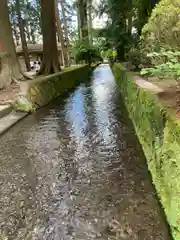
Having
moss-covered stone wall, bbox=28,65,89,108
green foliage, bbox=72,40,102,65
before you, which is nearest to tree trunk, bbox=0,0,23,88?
moss-covered stone wall, bbox=28,65,89,108

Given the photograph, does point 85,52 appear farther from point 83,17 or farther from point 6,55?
point 6,55

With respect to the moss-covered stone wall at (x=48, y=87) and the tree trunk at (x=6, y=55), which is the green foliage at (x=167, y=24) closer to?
the moss-covered stone wall at (x=48, y=87)

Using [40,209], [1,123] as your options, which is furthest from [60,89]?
[40,209]

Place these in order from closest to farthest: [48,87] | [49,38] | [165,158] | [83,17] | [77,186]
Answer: [165,158]
[77,186]
[48,87]
[49,38]
[83,17]

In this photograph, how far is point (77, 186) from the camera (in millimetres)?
3932

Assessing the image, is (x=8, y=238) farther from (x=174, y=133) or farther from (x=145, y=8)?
(x=145, y=8)

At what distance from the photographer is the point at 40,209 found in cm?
339

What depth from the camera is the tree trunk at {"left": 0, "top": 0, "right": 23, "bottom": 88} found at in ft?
34.0

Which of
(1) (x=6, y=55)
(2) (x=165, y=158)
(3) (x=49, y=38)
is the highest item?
(3) (x=49, y=38)

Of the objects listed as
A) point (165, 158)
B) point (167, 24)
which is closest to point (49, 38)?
point (167, 24)

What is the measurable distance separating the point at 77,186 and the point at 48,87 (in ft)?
26.6

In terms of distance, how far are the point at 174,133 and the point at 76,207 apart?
1.48 meters

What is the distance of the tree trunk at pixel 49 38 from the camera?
47.1ft

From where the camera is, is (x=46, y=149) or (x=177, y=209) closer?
(x=177, y=209)
